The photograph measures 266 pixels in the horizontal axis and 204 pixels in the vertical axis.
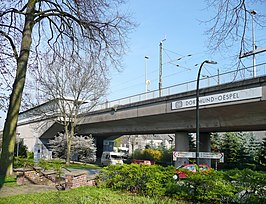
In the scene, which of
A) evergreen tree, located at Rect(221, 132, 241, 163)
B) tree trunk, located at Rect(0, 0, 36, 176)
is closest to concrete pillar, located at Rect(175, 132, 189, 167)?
evergreen tree, located at Rect(221, 132, 241, 163)

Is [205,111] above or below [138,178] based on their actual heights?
above

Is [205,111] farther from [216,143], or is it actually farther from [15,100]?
[216,143]

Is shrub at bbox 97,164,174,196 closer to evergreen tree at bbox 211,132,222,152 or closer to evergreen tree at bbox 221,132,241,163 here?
evergreen tree at bbox 221,132,241,163

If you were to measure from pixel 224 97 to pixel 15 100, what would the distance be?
657 inches

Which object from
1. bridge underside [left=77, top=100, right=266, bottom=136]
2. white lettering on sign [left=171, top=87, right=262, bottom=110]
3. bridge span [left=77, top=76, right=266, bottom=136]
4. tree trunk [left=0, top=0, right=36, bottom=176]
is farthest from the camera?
bridge underside [left=77, top=100, right=266, bottom=136]

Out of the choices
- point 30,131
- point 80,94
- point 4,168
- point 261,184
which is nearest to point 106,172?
point 4,168

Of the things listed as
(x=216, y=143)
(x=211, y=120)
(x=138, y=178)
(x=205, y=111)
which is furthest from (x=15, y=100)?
(x=216, y=143)

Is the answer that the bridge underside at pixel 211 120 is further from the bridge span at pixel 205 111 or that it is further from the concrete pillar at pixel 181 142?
the concrete pillar at pixel 181 142

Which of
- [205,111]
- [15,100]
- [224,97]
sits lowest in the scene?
[15,100]

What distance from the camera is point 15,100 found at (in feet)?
39.0

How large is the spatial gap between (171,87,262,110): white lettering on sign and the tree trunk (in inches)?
615

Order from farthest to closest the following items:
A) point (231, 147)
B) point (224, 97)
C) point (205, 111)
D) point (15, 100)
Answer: point (231, 147)
point (205, 111)
point (224, 97)
point (15, 100)

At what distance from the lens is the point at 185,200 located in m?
9.76

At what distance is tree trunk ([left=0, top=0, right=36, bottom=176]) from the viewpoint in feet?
38.2
